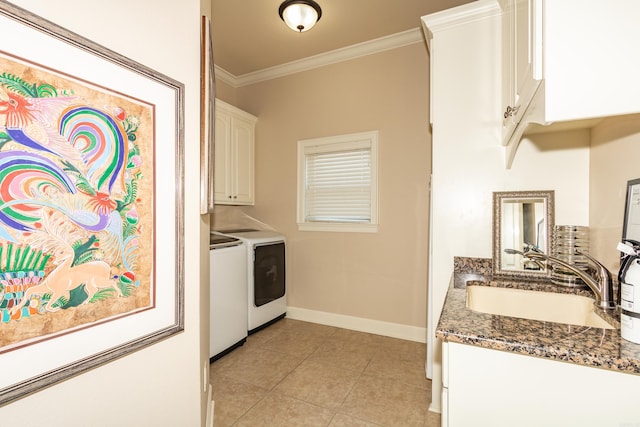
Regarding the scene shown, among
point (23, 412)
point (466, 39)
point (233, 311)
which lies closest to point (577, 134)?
point (466, 39)

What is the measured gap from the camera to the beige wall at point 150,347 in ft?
2.88

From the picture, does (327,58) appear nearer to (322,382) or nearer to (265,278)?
(265,278)

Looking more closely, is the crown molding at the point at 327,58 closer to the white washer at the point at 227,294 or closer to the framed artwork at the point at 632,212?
the white washer at the point at 227,294

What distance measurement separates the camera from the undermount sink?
4.58 feet

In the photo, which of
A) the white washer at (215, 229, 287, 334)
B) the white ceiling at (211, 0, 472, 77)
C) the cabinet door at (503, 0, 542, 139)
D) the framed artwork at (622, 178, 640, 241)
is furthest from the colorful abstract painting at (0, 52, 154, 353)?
the white ceiling at (211, 0, 472, 77)

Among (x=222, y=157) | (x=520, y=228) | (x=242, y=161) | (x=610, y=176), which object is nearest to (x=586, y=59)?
(x=610, y=176)

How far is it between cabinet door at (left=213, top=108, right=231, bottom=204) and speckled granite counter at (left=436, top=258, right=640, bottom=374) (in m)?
2.69

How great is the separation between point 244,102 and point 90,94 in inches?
129

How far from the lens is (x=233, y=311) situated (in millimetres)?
2799

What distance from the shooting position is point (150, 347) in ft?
3.70

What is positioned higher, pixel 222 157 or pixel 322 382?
pixel 222 157

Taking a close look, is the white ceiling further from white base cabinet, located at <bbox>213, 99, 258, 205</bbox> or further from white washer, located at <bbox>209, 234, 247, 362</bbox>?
white washer, located at <bbox>209, 234, 247, 362</bbox>

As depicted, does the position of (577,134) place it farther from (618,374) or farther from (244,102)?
(244,102)

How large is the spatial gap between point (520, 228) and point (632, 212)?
67cm
